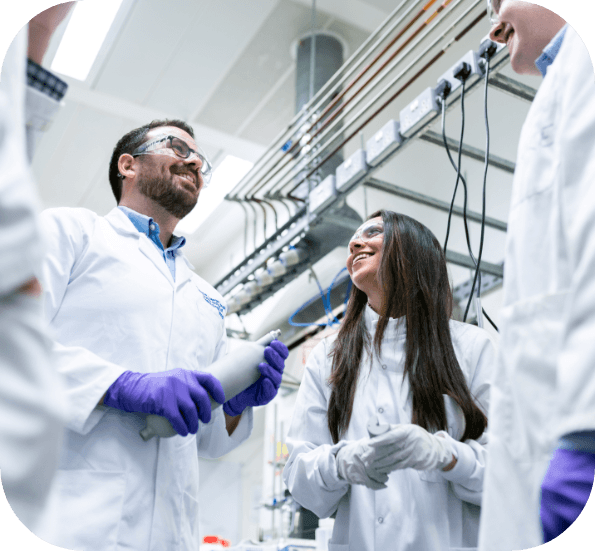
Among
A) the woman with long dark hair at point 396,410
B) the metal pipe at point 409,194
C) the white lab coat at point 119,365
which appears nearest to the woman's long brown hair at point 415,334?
the woman with long dark hair at point 396,410

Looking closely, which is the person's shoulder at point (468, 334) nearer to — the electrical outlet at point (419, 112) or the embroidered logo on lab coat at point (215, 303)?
the embroidered logo on lab coat at point (215, 303)

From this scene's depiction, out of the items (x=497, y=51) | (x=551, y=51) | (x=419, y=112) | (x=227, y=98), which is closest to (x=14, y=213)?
(x=551, y=51)

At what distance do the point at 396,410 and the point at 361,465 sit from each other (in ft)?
0.69

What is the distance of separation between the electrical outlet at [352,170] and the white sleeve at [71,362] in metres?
1.26

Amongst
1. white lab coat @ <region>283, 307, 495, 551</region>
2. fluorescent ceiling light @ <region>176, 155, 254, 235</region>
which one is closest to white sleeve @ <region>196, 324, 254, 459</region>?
white lab coat @ <region>283, 307, 495, 551</region>

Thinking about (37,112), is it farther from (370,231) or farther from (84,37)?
(84,37)

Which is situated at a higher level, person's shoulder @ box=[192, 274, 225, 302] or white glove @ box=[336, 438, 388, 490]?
person's shoulder @ box=[192, 274, 225, 302]

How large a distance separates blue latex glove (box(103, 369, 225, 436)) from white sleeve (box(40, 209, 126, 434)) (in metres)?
0.03

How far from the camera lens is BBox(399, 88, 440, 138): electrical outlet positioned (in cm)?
186

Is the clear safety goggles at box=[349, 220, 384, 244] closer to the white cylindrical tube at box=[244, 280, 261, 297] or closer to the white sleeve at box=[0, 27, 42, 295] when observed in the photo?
the white sleeve at box=[0, 27, 42, 295]

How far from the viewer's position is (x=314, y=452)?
1.20 metres

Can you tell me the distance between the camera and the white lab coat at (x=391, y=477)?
1117 mm

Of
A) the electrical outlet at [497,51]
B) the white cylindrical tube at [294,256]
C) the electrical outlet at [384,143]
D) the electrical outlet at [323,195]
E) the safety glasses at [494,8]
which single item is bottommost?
the white cylindrical tube at [294,256]

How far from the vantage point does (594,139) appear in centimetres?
65
